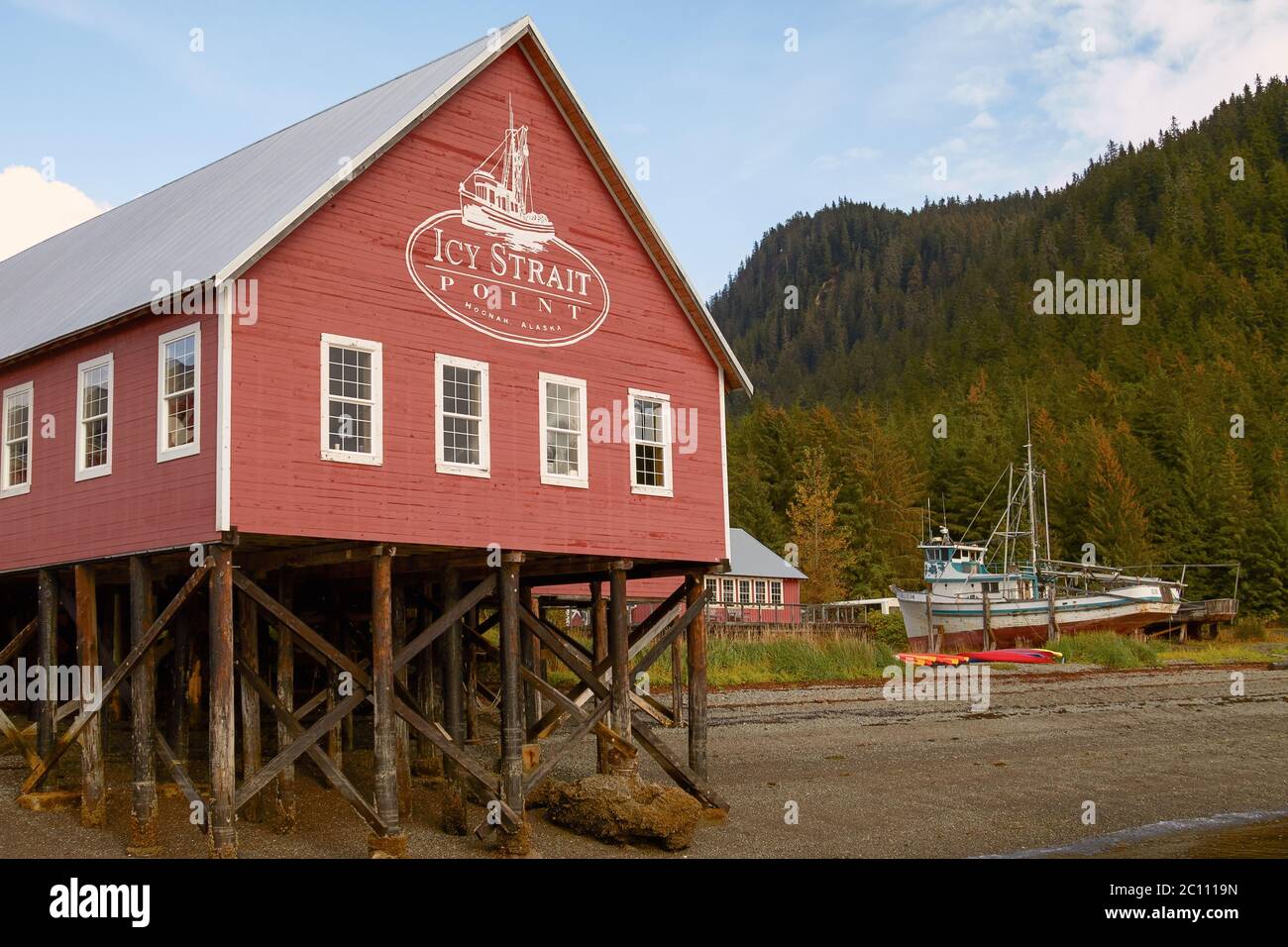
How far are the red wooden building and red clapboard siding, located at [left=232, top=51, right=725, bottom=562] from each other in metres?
0.04

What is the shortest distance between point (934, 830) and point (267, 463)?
1280 centimetres

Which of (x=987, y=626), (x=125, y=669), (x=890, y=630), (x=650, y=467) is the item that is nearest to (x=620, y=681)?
(x=650, y=467)

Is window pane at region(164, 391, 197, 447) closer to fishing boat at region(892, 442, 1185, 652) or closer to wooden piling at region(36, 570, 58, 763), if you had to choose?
wooden piling at region(36, 570, 58, 763)

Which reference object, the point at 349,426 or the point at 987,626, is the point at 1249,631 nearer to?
the point at 987,626

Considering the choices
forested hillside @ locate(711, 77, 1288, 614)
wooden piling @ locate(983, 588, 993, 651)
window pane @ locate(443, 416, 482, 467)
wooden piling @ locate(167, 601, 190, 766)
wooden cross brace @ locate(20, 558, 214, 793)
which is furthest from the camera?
forested hillside @ locate(711, 77, 1288, 614)

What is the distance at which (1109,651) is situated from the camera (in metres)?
57.7

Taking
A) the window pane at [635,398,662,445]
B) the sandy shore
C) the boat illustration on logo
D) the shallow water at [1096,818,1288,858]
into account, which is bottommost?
the shallow water at [1096,818,1288,858]

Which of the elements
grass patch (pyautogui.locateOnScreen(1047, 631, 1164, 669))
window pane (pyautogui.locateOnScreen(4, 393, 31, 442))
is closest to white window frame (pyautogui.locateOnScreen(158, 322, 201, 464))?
window pane (pyautogui.locateOnScreen(4, 393, 31, 442))

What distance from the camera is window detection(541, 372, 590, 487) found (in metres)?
22.8

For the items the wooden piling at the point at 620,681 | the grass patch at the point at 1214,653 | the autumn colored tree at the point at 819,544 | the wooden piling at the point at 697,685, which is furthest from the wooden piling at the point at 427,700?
the autumn colored tree at the point at 819,544

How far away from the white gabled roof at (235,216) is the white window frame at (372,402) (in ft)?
5.61

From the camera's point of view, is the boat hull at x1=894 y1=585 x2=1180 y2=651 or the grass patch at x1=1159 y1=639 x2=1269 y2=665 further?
the boat hull at x1=894 y1=585 x2=1180 y2=651

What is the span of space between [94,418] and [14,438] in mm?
3083

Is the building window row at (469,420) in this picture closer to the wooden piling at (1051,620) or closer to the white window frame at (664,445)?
the white window frame at (664,445)
